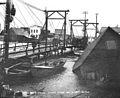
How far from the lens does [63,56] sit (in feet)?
164

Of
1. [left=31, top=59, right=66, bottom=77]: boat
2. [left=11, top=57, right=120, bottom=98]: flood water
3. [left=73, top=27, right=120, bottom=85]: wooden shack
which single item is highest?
[left=73, top=27, right=120, bottom=85]: wooden shack

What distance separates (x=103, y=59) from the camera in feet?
83.6

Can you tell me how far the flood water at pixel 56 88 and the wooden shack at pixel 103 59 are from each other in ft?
7.03

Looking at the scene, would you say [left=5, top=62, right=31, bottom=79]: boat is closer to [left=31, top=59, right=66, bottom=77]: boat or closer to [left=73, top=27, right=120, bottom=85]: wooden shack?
[left=31, top=59, right=66, bottom=77]: boat

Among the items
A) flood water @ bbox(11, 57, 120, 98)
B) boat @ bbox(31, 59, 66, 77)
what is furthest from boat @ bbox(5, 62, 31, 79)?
flood water @ bbox(11, 57, 120, 98)

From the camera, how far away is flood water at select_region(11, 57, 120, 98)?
833 inches

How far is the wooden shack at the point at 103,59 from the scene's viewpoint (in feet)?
82.4

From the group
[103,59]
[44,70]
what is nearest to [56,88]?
[44,70]

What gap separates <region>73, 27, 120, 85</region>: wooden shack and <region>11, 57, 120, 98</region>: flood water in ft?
7.03

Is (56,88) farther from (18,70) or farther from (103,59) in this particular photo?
(103,59)

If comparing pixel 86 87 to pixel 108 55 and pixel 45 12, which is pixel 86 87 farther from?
pixel 45 12

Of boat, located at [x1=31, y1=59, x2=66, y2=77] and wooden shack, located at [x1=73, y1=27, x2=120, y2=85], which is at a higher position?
wooden shack, located at [x1=73, y1=27, x2=120, y2=85]

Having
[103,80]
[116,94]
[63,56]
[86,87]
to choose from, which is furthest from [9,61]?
[63,56]

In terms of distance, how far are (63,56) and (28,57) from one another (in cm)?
2065
